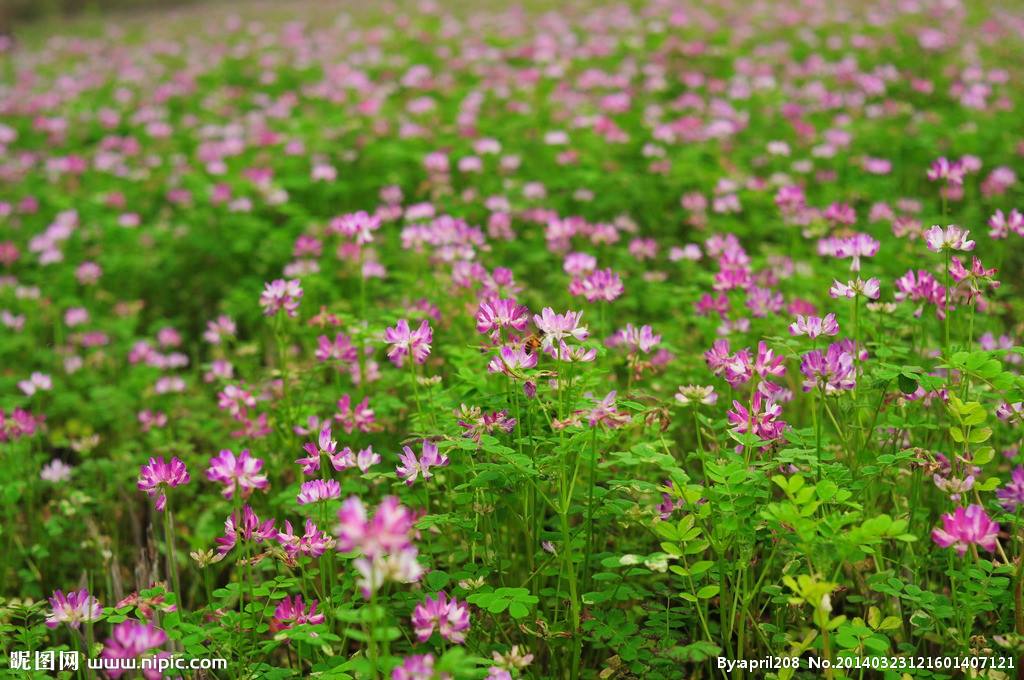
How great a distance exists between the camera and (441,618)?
2.01 metres

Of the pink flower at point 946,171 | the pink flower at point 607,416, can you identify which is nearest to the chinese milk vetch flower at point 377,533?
the pink flower at point 607,416

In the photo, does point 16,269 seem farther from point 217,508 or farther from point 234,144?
point 217,508

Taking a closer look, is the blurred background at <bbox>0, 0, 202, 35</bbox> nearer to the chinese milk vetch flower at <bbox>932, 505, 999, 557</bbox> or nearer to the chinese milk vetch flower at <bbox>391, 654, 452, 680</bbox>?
the chinese milk vetch flower at <bbox>391, 654, 452, 680</bbox>

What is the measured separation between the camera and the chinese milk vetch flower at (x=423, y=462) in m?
2.25

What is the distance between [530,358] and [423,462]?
1.35 feet

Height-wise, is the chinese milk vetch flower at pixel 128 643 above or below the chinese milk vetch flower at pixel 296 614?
above

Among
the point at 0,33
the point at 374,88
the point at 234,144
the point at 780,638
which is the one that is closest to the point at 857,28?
the point at 374,88

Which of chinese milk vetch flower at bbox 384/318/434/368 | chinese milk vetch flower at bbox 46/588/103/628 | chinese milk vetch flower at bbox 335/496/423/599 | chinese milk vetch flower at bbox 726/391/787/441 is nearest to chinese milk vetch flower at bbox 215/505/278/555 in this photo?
chinese milk vetch flower at bbox 46/588/103/628

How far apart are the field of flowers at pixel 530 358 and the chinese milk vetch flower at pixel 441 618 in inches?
0.4

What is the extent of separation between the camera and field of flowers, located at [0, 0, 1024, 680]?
2162 mm

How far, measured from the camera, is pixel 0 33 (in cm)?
1800

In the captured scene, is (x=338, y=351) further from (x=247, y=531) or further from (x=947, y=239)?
(x=947, y=239)

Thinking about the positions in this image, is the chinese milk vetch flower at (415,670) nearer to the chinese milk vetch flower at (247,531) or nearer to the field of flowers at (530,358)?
the field of flowers at (530,358)

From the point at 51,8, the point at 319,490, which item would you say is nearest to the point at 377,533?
the point at 319,490
